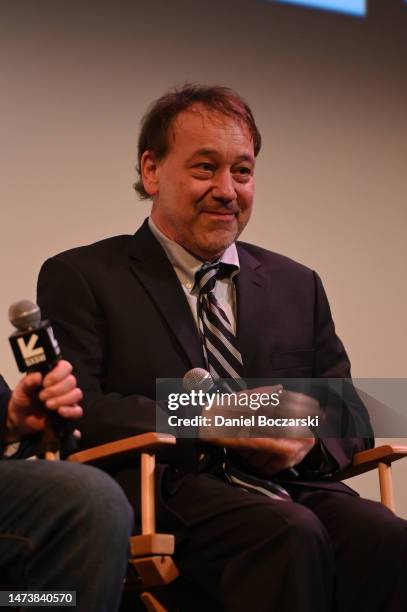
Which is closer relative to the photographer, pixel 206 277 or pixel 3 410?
pixel 3 410

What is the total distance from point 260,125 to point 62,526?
7.76 ft

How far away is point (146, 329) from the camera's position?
2.69 metres

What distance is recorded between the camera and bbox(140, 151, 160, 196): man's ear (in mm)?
2930

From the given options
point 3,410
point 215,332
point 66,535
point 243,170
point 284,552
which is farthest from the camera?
point 243,170

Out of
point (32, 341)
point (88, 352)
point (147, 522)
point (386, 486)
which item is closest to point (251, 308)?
point (88, 352)

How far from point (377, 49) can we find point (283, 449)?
2.17 m

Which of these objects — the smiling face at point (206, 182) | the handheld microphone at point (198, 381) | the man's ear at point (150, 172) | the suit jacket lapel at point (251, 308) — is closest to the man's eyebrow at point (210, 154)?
the smiling face at point (206, 182)

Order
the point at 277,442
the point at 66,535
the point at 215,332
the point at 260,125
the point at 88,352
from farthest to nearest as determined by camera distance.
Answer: the point at 260,125 → the point at 215,332 → the point at 88,352 → the point at 277,442 → the point at 66,535

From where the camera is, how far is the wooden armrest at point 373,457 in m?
2.62

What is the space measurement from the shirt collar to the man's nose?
17cm

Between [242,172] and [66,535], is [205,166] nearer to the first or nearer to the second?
[242,172]

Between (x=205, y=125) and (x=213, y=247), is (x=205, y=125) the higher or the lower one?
the higher one

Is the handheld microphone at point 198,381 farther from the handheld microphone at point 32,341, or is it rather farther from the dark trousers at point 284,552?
the handheld microphone at point 32,341

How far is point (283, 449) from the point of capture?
2416 mm
